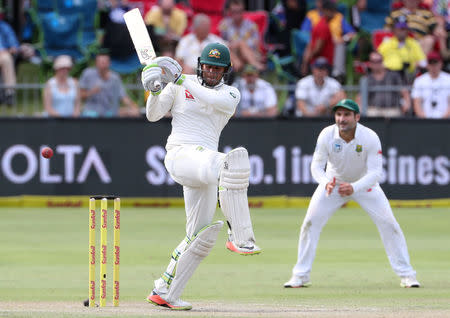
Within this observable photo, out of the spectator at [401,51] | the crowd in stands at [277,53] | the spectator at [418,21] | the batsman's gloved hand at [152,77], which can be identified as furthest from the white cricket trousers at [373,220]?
the spectator at [418,21]

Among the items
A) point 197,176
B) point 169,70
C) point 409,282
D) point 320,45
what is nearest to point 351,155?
point 409,282

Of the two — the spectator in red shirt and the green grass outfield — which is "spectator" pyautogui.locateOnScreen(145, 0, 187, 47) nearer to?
the spectator in red shirt

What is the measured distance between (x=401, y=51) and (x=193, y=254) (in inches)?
440

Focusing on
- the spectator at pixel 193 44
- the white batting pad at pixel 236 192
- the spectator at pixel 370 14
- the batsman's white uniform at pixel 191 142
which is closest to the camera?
the white batting pad at pixel 236 192

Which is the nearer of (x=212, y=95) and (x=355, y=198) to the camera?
(x=212, y=95)

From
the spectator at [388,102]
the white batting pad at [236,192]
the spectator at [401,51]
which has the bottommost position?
the white batting pad at [236,192]

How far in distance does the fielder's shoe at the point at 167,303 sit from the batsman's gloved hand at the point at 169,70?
189cm

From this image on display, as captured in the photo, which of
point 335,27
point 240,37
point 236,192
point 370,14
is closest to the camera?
point 236,192

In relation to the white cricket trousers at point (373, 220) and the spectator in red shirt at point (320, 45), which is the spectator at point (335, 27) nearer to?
the spectator in red shirt at point (320, 45)

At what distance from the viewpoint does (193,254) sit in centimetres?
864

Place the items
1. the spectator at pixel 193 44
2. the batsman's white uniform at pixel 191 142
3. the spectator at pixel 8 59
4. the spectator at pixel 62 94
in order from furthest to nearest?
the spectator at pixel 193 44, the spectator at pixel 8 59, the spectator at pixel 62 94, the batsman's white uniform at pixel 191 142

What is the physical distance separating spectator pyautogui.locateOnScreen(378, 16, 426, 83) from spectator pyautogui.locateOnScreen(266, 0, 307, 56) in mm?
2110

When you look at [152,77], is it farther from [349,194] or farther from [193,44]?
[193,44]

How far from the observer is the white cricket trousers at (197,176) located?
8211mm
